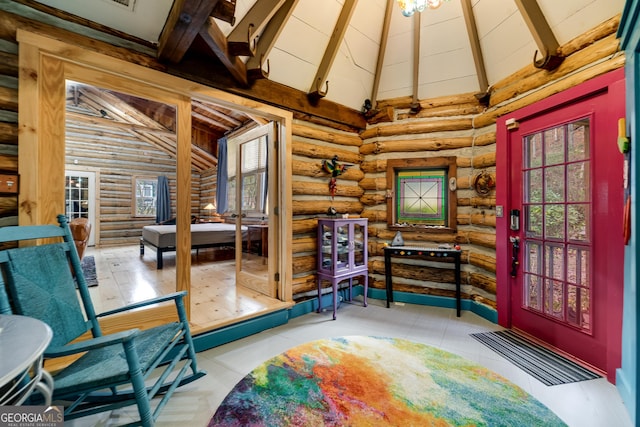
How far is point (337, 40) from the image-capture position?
306cm

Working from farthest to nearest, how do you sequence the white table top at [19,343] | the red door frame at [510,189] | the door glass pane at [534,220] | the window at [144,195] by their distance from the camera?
the window at [144,195]
the door glass pane at [534,220]
the red door frame at [510,189]
the white table top at [19,343]

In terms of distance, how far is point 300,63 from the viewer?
3.16m

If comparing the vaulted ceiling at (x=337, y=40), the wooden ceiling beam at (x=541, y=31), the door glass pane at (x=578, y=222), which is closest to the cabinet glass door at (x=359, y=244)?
the vaulted ceiling at (x=337, y=40)

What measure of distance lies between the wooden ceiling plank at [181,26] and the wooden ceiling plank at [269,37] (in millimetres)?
620

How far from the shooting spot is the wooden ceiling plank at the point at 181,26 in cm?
166

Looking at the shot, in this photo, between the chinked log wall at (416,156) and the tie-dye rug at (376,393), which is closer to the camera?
the tie-dye rug at (376,393)

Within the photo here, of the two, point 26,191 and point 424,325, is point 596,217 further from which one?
point 26,191

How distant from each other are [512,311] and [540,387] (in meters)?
1.12

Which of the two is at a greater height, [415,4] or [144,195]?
[415,4]

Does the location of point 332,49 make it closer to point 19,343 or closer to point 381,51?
point 381,51

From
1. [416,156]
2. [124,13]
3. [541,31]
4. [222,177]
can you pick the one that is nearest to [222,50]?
[124,13]

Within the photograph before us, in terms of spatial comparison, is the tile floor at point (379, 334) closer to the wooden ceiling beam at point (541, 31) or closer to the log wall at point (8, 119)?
the log wall at point (8, 119)

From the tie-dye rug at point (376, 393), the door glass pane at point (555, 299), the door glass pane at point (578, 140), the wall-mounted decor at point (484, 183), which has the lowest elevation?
the tie-dye rug at point (376, 393)

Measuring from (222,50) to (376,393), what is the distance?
2.97m
